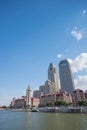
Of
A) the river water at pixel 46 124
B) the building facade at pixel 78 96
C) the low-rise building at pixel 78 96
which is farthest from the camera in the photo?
the building facade at pixel 78 96

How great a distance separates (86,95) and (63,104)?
43284 millimetres

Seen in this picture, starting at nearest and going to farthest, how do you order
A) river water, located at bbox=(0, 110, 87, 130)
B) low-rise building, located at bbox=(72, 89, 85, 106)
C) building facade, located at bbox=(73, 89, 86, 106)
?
river water, located at bbox=(0, 110, 87, 130)
low-rise building, located at bbox=(72, 89, 85, 106)
building facade, located at bbox=(73, 89, 86, 106)

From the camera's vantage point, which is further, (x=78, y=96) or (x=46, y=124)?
(x=78, y=96)

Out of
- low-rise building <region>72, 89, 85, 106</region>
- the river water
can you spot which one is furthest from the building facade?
the river water

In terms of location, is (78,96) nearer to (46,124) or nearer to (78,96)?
(78,96)

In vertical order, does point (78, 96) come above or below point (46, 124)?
above

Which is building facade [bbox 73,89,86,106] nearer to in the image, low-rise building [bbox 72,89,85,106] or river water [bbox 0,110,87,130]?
low-rise building [bbox 72,89,85,106]

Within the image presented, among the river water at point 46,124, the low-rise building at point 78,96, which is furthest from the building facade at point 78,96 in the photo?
the river water at point 46,124

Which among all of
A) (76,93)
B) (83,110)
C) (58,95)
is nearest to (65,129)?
(83,110)

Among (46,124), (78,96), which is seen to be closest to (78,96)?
(78,96)

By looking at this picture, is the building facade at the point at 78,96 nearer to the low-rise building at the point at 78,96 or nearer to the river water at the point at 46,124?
the low-rise building at the point at 78,96

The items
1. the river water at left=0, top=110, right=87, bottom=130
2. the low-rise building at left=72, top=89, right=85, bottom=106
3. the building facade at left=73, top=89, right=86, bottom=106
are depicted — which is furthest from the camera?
the building facade at left=73, top=89, right=86, bottom=106

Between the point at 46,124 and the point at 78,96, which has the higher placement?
the point at 78,96

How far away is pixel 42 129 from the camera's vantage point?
2984 centimetres
